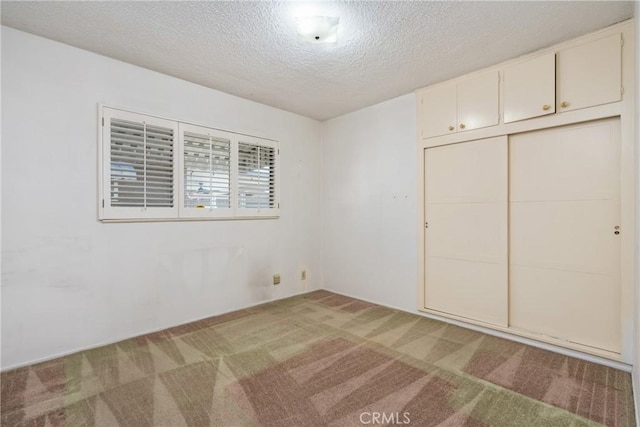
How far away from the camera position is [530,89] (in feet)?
8.27

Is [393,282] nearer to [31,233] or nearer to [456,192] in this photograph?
[456,192]

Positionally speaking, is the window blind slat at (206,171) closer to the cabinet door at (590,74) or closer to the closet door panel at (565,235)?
the closet door panel at (565,235)

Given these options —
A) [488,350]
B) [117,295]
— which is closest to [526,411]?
[488,350]

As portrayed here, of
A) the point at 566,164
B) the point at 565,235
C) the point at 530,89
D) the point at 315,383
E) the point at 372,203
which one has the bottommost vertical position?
the point at 315,383

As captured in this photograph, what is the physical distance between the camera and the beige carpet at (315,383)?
171 centimetres

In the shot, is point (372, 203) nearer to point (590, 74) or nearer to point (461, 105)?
point (461, 105)

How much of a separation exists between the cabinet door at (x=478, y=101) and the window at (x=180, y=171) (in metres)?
2.17

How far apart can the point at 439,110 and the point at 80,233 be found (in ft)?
11.4

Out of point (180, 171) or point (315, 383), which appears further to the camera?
point (180, 171)

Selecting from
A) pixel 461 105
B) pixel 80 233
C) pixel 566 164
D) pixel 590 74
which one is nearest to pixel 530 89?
pixel 590 74

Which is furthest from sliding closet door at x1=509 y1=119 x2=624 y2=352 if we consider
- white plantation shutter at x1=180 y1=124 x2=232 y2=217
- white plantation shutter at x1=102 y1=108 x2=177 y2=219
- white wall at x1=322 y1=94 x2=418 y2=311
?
white plantation shutter at x1=102 y1=108 x2=177 y2=219

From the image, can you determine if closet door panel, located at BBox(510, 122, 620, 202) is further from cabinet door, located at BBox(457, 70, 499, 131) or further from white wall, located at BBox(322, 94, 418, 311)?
white wall, located at BBox(322, 94, 418, 311)

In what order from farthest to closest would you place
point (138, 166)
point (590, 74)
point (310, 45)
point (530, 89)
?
point (138, 166) < point (530, 89) < point (310, 45) < point (590, 74)

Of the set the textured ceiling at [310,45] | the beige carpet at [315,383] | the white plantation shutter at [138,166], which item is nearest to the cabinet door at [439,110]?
the textured ceiling at [310,45]
